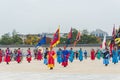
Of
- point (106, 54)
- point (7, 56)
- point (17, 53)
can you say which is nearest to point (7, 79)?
point (106, 54)

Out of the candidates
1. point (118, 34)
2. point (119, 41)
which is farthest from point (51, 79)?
point (118, 34)

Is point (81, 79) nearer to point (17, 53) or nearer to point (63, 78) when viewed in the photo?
point (63, 78)

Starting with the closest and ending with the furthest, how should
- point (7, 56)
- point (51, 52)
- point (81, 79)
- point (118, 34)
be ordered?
point (81, 79) < point (51, 52) < point (7, 56) < point (118, 34)

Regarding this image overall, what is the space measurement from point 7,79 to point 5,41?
85.9 meters

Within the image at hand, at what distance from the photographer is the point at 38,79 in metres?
16.6

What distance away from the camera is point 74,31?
352ft

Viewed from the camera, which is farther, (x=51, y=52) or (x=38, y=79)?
(x=51, y=52)

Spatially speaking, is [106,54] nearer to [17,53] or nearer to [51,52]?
[51,52]

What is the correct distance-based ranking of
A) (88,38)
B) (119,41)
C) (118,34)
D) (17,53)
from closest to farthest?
(17,53) < (119,41) < (118,34) < (88,38)

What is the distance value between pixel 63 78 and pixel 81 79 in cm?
95

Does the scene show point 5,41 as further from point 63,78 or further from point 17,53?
point 63,78

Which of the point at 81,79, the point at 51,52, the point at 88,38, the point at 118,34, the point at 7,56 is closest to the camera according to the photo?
the point at 81,79

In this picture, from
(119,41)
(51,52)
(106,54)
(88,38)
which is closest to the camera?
(51,52)

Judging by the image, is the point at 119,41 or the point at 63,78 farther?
the point at 119,41
